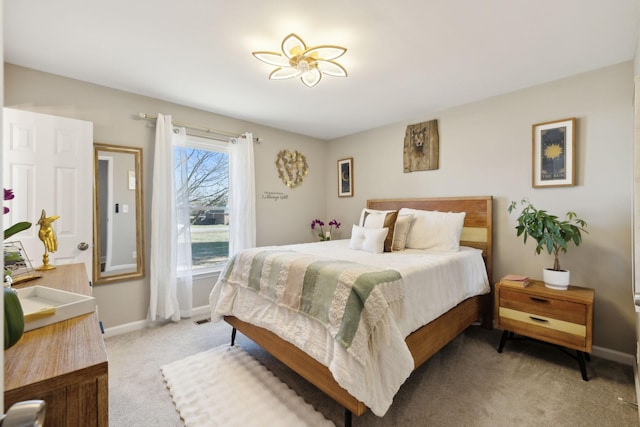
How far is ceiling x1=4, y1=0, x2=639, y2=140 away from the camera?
5.57 ft

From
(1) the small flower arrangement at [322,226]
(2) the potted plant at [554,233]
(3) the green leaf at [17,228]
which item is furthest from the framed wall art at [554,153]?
(3) the green leaf at [17,228]

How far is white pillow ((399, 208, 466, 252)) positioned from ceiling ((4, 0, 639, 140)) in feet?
4.09

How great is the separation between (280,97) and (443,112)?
6.16 ft

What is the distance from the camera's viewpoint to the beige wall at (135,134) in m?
2.43

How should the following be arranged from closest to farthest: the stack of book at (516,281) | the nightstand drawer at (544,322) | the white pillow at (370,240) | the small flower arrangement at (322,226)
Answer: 1. the nightstand drawer at (544,322)
2. the stack of book at (516,281)
3. the white pillow at (370,240)
4. the small flower arrangement at (322,226)

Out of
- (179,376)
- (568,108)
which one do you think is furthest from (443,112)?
(179,376)

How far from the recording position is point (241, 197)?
361 cm

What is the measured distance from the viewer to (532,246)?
2.71 m

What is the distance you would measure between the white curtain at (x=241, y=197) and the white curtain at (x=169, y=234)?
577 mm

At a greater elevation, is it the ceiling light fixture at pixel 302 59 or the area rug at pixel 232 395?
the ceiling light fixture at pixel 302 59

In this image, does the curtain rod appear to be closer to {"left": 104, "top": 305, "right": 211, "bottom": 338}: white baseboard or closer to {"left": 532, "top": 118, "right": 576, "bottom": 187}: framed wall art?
{"left": 104, "top": 305, "right": 211, "bottom": 338}: white baseboard

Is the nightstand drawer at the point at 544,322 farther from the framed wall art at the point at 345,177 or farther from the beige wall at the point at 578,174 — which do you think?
the framed wall art at the point at 345,177

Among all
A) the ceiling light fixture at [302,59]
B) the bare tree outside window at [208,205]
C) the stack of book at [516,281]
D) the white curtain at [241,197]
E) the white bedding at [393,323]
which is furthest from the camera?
the white curtain at [241,197]

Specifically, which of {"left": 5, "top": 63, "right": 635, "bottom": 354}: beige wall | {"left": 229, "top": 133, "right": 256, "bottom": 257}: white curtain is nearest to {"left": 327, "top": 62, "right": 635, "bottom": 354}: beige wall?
{"left": 5, "top": 63, "right": 635, "bottom": 354}: beige wall
